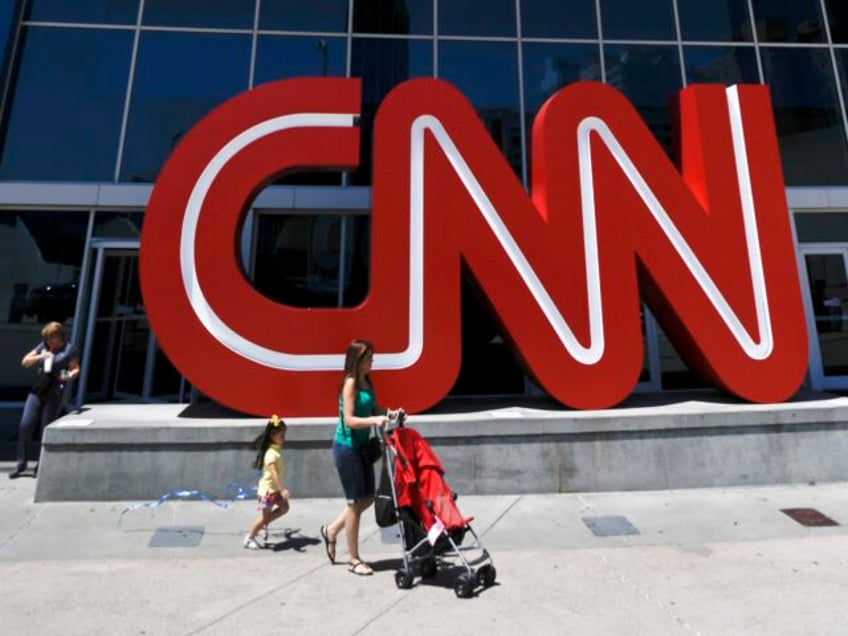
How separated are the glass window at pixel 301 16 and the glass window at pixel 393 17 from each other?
1.03ft

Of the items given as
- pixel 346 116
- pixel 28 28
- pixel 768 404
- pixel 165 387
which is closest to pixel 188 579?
pixel 346 116

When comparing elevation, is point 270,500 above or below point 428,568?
above

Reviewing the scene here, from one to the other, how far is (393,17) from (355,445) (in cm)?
916

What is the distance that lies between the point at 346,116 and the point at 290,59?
4627 mm

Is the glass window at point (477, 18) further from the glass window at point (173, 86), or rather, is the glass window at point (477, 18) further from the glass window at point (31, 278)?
the glass window at point (31, 278)

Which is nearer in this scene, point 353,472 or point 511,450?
point 353,472

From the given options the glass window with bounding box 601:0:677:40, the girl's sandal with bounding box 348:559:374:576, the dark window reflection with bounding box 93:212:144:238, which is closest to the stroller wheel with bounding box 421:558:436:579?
the girl's sandal with bounding box 348:559:374:576

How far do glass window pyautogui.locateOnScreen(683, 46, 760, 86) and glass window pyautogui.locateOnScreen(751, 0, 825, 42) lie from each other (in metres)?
0.56

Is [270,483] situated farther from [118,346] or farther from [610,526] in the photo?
[118,346]

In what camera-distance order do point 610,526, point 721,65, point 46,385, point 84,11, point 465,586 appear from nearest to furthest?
point 465,586, point 610,526, point 46,385, point 84,11, point 721,65

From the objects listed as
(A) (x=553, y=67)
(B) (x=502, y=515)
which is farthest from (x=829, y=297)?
(B) (x=502, y=515)

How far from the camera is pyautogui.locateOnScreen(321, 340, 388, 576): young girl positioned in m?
4.06

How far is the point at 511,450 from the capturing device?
6.08 meters

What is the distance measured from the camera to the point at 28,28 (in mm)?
10141
